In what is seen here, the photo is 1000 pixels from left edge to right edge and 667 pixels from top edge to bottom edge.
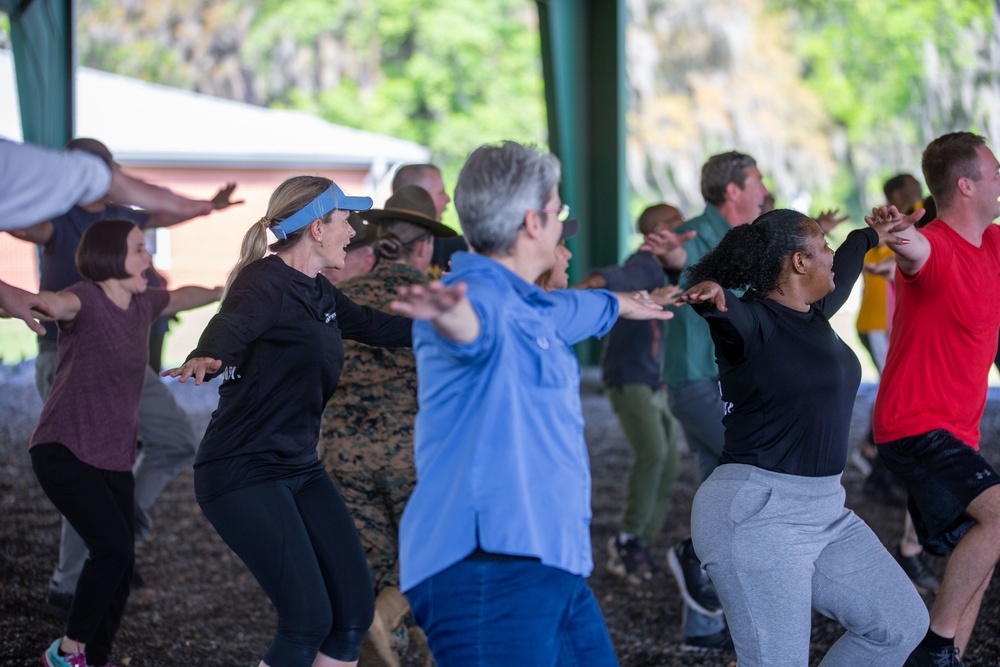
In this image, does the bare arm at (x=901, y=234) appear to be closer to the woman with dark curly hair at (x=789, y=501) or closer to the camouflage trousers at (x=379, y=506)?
the woman with dark curly hair at (x=789, y=501)

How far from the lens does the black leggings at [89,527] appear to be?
4.08 meters

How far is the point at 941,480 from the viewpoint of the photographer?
12.4 feet

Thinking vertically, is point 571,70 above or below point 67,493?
above

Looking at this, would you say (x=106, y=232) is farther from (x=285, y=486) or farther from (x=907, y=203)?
(x=907, y=203)

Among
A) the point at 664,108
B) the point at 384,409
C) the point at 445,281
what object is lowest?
the point at 384,409

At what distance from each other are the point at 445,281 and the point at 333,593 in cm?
135

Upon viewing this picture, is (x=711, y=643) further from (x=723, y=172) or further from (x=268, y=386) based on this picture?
(x=268, y=386)

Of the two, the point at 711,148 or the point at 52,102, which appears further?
the point at 711,148

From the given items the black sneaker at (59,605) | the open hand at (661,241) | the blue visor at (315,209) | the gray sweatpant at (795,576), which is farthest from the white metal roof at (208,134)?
the gray sweatpant at (795,576)

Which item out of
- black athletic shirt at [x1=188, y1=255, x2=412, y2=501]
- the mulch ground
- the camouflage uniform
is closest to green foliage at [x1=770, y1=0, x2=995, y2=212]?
the mulch ground

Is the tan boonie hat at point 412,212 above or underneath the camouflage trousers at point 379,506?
above

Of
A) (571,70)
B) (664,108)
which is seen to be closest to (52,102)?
(571,70)

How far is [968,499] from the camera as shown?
370 centimetres

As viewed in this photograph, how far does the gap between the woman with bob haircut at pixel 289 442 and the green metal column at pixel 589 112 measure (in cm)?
884
